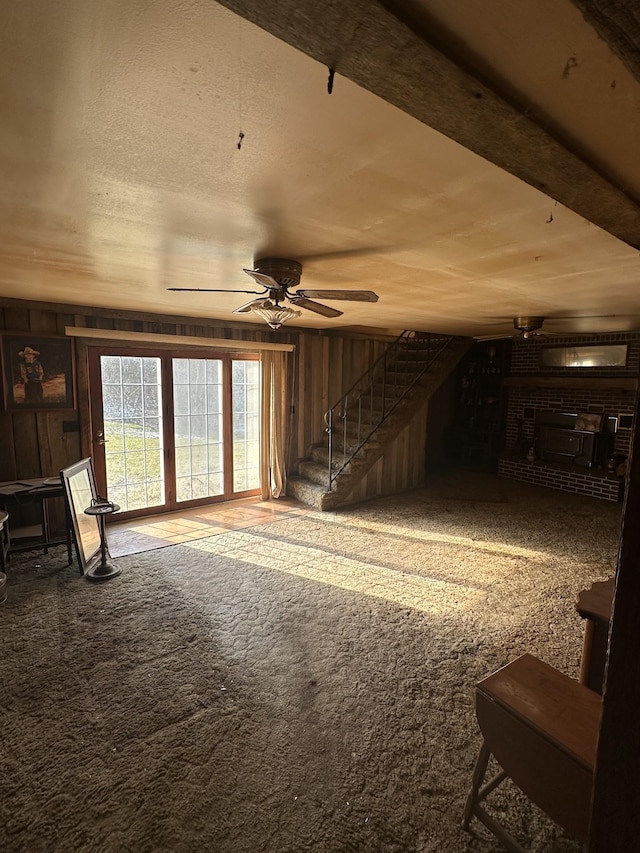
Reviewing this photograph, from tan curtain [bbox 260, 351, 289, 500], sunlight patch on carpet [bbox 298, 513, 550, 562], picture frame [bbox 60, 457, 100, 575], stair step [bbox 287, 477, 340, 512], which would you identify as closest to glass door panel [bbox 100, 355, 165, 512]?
picture frame [bbox 60, 457, 100, 575]

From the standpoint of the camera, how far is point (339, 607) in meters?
3.07

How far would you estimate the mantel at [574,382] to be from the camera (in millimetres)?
5733

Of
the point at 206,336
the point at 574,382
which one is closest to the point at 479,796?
the point at 206,336

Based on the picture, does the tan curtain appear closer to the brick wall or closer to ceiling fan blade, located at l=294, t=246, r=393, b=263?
ceiling fan blade, located at l=294, t=246, r=393, b=263

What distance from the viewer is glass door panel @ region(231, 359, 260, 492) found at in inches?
213

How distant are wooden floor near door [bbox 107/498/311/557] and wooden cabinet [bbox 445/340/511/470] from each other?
3914 mm

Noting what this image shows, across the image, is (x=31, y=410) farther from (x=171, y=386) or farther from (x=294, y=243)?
(x=294, y=243)

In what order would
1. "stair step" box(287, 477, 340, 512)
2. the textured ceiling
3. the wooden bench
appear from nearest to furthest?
the textured ceiling, the wooden bench, "stair step" box(287, 477, 340, 512)


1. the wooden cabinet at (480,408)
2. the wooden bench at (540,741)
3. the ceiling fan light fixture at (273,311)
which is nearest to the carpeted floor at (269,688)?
the wooden bench at (540,741)

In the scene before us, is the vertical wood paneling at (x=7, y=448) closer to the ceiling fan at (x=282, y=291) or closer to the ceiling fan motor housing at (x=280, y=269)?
the ceiling fan at (x=282, y=291)

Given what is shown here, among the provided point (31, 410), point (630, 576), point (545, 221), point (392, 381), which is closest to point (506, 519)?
point (392, 381)

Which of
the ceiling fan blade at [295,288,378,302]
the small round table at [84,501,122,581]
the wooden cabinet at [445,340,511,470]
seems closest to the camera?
the ceiling fan blade at [295,288,378,302]

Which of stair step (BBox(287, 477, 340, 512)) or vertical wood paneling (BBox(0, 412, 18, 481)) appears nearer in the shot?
vertical wood paneling (BBox(0, 412, 18, 481))

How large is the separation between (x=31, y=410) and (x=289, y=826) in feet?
12.9
